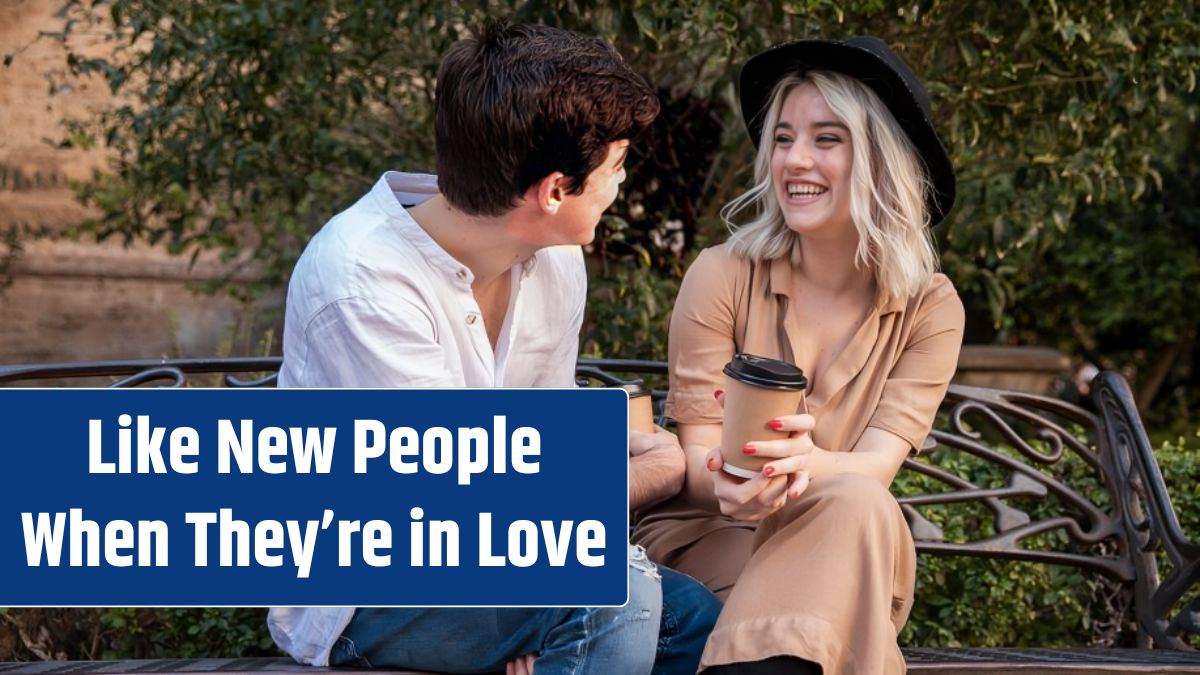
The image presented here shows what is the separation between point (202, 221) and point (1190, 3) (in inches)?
185

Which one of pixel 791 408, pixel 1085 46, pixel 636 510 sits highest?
pixel 1085 46

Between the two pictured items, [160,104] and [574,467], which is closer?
[574,467]

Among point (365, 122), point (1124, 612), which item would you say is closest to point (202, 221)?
point (365, 122)

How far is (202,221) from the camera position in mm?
7086

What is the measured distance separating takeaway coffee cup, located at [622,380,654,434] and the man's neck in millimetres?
309

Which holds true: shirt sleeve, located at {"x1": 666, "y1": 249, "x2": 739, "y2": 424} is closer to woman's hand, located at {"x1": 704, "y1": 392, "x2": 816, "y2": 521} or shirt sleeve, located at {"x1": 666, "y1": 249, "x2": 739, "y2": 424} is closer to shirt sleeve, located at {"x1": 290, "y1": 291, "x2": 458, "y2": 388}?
woman's hand, located at {"x1": 704, "y1": 392, "x2": 816, "y2": 521}

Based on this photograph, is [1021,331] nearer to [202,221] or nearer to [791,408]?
[202,221]

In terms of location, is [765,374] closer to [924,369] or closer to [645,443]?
[645,443]

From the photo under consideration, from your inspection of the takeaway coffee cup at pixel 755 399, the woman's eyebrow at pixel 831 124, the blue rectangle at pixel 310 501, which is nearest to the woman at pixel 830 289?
the woman's eyebrow at pixel 831 124

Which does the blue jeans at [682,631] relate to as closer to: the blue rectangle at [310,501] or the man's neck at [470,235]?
the blue rectangle at [310,501]

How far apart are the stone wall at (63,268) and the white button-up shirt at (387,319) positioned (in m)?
4.62

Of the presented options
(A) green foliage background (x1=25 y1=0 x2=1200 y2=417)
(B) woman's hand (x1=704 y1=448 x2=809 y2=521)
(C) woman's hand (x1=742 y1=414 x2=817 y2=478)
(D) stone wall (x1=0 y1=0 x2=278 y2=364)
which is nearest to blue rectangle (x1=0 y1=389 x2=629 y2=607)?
(B) woman's hand (x1=704 y1=448 x2=809 y2=521)

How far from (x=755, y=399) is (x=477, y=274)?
1.94 ft

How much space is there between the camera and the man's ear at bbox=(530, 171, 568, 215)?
2.40 metres
